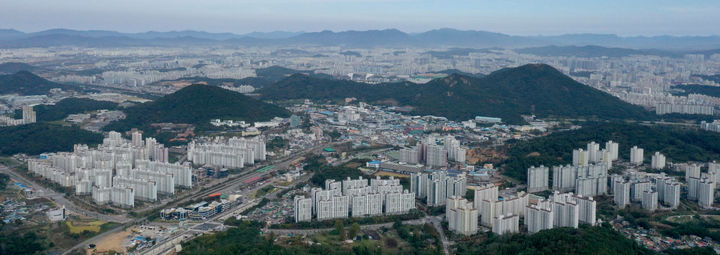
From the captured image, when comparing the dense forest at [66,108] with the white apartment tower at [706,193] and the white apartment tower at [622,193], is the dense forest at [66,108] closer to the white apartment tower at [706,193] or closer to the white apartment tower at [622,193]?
the white apartment tower at [622,193]

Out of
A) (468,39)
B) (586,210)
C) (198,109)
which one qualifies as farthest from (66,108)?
(468,39)

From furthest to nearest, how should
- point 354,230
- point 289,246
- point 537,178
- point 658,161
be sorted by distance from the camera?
1. point 658,161
2. point 537,178
3. point 354,230
4. point 289,246

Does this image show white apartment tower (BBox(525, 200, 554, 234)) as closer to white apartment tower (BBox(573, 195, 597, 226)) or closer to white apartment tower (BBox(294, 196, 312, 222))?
white apartment tower (BBox(573, 195, 597, 226))

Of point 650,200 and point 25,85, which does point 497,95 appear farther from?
point 25,85

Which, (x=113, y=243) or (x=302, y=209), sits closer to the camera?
(x=113, y=243)

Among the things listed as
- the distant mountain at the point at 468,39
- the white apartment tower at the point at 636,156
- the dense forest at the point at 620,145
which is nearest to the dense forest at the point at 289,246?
the dense forest at the point at 620,145

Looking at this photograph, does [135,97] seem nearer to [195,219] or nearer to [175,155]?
[175,155]

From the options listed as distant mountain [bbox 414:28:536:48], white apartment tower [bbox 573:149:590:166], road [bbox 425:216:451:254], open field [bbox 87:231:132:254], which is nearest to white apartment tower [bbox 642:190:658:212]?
white apartment tower [bbox 573:149:590:166]

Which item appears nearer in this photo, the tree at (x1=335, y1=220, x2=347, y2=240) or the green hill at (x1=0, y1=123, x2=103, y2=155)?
the tree at (x1=335, y1=220, x2=347, y2=240)
